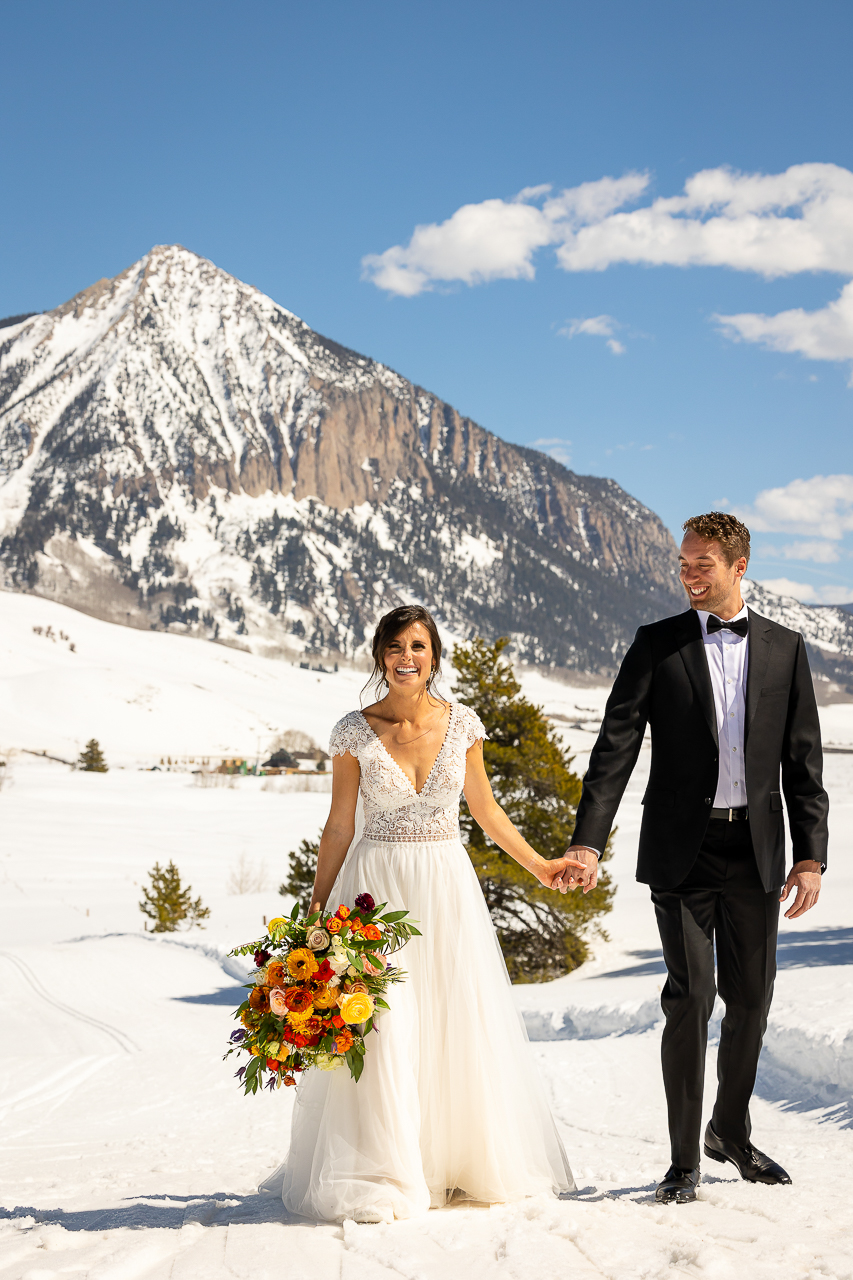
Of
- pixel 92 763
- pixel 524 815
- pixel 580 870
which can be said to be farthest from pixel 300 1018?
pixel 92 763

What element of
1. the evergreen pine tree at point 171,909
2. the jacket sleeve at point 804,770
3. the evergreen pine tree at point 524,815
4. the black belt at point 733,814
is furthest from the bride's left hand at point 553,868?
the evergreen pine tree at point 171,909

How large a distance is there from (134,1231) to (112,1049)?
8075 millimetres

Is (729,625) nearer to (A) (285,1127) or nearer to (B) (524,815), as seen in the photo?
(A) (285,1127)

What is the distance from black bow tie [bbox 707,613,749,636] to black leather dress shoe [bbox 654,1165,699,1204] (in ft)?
6.63

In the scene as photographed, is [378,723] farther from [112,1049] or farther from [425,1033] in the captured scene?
[112,1049]

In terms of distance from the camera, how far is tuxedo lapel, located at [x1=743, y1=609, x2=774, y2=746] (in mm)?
3955

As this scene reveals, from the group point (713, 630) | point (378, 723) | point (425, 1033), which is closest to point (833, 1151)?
point (425, 1033)

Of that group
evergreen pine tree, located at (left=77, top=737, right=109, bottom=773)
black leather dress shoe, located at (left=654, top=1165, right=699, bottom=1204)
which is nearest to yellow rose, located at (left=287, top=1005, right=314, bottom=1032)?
black leather dress shoe, located at (left=654, top=1165, right=699, bottom=1204)

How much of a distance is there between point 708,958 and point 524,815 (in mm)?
11996

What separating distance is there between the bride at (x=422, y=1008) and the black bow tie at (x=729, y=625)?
3.37 ft

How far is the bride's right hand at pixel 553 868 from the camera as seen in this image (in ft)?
13.3

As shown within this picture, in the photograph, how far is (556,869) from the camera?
4.14 metres

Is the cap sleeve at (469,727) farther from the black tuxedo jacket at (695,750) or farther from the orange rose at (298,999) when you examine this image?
the orange rose at (298,999)

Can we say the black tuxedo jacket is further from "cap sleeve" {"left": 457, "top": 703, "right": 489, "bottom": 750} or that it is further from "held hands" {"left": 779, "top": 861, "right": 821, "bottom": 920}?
"cap sleeve" {"left": 457, "top": 703, "right": 489, "bottom": 750}
